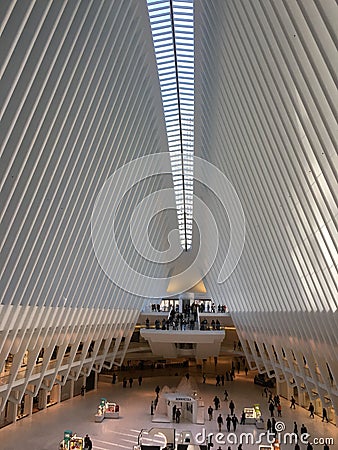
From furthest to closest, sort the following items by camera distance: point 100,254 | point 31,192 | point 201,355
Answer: point 201,355, point 100,254, point 31,192

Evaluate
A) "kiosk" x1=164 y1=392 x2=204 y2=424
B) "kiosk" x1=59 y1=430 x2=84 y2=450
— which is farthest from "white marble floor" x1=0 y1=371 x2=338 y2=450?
"kiosk" x1=59 y1=430 x2=84 y2=450

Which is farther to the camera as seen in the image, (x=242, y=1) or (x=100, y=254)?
(x=100, y=254)

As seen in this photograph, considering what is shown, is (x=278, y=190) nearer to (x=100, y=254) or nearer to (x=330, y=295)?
(x=330, y=295)

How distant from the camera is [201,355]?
3684cm

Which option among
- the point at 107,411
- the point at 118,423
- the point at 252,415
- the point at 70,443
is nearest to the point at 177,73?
the point at 70,443

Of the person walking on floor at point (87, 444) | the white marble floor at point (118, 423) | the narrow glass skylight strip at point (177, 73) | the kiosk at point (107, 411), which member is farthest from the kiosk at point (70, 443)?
the narrow glass skylight strip at point (177, 73)

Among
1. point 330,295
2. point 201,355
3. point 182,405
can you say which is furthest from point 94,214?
point 201,355

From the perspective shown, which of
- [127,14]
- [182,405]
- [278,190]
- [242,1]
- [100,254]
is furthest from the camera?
[182,405]

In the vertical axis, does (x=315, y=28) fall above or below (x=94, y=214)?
below

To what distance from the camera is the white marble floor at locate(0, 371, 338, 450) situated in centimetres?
2209

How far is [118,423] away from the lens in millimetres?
26062

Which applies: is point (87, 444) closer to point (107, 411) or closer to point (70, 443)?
point (70, 443)

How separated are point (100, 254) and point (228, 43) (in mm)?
10343

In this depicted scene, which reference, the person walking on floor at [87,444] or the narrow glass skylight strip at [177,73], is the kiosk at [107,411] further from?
the narrow glass skylight strip at [177,73]
